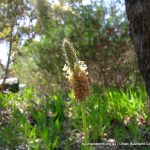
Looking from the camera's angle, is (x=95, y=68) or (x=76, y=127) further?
(x=95, y=68)

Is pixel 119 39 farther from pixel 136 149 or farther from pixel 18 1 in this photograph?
pixel 136 149

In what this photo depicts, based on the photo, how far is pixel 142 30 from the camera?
1.92m

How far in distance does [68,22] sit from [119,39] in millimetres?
1247

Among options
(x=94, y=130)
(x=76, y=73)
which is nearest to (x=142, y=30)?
(x=76, y=73)

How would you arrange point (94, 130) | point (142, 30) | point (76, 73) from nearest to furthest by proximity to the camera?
point (76, 73), point (142, 30), point (94, 130)

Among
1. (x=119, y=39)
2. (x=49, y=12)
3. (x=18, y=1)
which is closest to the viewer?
(x=119, y=39)

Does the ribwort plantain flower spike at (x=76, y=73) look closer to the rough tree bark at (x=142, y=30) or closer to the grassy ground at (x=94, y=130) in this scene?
the rough tree bark at (x=142, y=30)

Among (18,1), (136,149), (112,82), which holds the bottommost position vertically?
(136,149)

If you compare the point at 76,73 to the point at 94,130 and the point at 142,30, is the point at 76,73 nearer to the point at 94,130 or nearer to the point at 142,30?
the point at 142,30

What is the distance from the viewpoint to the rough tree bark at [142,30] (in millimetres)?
1896

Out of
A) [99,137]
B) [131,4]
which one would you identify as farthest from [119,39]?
[131,4]

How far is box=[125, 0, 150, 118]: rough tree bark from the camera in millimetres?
1896

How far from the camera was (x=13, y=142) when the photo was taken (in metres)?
3.60

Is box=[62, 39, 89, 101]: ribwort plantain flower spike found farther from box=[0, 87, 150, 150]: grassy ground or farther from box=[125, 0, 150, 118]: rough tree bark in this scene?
box=[0, 87, 150, 150]: grassy ground
